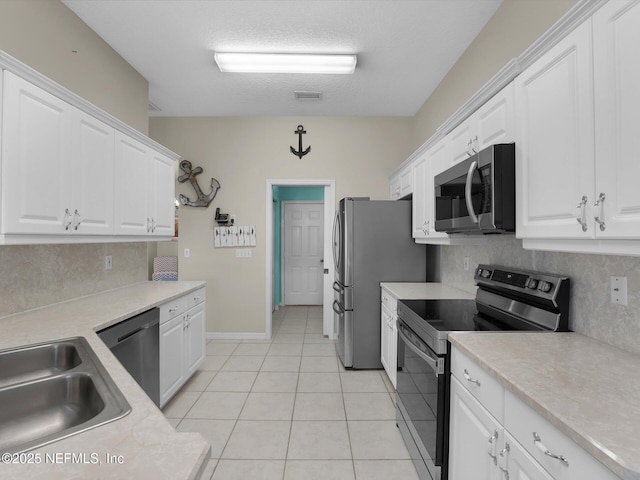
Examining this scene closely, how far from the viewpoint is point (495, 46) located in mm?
2418

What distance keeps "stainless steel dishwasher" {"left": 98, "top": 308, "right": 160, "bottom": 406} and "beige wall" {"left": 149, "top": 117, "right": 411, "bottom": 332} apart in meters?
2.03

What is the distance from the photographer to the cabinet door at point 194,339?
9.61ft

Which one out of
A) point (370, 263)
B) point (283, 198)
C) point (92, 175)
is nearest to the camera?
point (92, 175)

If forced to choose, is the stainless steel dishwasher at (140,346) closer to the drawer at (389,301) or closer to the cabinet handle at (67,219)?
the cabinet handle at (67,219)

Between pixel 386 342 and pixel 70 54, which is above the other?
pixel 70 54

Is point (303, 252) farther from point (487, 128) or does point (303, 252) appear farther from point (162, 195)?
point (487, 128)

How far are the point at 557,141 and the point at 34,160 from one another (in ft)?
7.77

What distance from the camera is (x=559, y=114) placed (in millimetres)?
1292

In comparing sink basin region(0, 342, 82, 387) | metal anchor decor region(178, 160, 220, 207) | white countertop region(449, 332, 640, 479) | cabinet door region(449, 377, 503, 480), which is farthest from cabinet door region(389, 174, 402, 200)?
sink basin region(0, 342, 82, 387)

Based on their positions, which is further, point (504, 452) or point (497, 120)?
point (497, 120)

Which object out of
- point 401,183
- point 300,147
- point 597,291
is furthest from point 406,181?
point 597,291

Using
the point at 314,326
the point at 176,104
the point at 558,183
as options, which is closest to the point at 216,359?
the point at 314,326

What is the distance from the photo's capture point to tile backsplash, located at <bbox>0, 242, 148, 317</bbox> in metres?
1.92

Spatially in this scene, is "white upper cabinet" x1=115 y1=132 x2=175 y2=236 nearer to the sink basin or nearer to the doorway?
the sink basin
